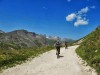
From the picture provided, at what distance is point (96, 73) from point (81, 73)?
152cm

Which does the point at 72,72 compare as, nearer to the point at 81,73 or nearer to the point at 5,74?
the point at 81,73

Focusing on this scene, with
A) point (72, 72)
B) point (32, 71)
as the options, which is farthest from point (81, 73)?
point (32, 71)

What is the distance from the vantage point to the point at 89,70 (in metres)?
27.2

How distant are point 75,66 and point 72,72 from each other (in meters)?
3.59

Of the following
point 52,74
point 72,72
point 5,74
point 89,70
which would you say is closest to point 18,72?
point 5,74

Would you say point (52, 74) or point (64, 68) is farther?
point (64, 68)

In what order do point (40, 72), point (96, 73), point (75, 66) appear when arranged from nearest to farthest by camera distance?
point (96, 73) < point (40, 72) < point (75, 66)

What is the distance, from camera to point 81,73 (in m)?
25.6

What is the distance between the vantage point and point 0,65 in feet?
110

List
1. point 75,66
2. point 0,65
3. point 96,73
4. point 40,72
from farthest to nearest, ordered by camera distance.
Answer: point 0,65, point 75,66, point 40,72, point 96,73

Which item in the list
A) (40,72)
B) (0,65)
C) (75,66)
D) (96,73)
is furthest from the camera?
(0,65)

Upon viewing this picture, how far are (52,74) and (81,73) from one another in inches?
118

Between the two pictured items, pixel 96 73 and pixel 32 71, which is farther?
pixel 32 71

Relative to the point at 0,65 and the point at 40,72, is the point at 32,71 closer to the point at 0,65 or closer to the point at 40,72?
the point at 40,72
